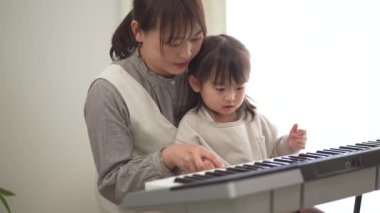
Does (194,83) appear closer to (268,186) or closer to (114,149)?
(114,149)

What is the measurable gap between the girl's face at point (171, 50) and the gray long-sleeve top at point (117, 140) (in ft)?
0.20

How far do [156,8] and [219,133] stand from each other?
0.39 meters

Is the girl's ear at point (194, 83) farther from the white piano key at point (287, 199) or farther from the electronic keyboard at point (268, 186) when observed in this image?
the white piano key at point (287, 199)

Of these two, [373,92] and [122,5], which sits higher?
[122,5]

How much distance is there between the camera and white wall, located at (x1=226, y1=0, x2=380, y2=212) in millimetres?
1911

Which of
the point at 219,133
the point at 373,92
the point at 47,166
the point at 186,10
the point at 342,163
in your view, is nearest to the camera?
the point at 342,163

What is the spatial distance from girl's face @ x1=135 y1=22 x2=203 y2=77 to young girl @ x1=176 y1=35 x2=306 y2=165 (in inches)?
2.4

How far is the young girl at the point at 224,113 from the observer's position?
1.28m

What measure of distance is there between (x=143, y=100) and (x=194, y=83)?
0.18 meters

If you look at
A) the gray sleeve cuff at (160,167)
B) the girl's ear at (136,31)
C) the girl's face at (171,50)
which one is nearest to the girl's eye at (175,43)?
the girl's face at (171,50)

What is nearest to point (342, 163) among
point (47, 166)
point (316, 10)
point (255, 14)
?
point (316, 10)

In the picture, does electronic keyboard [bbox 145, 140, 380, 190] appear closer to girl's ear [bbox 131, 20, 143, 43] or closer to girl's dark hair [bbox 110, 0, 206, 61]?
girl's dark hair [bbox 110, 0, 206, 61]

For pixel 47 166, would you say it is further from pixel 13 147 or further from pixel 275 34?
pixel 275 34

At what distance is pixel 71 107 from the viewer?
214 cm
